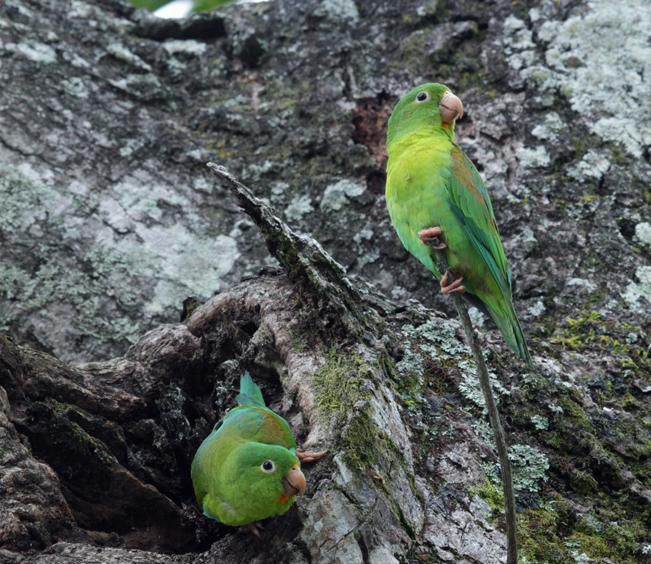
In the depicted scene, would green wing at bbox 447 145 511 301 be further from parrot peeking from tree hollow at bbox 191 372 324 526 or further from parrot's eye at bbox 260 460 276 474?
parrot's eye at bbox 260 460 276 474

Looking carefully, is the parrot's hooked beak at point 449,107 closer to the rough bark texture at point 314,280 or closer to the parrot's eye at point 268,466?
the rough bark texture at point 314,280

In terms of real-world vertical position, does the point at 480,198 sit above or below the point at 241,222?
above

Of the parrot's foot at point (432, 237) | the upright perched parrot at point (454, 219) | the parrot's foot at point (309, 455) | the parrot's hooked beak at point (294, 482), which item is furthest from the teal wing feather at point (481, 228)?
the parrot's hooked beak at point (294, 482)

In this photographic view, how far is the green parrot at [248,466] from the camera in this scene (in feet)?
8.73

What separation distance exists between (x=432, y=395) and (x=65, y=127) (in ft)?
7.77

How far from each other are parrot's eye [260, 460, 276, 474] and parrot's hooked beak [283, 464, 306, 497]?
0.36ft

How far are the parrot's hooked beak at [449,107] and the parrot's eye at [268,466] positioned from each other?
1.66 meters

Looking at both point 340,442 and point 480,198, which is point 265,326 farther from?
point 480,198

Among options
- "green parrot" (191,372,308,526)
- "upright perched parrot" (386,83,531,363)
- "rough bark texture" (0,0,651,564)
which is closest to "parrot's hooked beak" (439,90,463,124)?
"upright perched parrot" (386,83,531,363)

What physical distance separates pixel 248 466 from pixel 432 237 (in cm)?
98

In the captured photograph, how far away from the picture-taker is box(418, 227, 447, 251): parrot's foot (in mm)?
3028

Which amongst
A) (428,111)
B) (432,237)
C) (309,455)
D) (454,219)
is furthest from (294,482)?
(428,111)

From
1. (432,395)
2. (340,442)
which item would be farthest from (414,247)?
(340,442)

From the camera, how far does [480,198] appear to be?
134 inches
